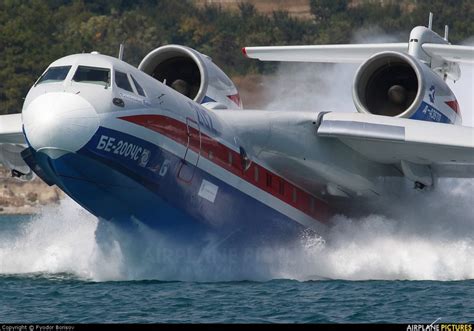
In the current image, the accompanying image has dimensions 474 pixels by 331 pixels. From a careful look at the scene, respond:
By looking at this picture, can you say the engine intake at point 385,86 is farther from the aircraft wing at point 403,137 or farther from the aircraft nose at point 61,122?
the aircraft nose at point 61,122

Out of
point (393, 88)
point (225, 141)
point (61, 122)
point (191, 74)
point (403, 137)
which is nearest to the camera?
point (61, 122)

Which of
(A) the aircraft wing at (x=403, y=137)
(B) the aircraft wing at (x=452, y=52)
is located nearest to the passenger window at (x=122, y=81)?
(A) the aircraft wing at (x=403, y=137)

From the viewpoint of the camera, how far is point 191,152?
16.2m

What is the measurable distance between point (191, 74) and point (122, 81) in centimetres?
430

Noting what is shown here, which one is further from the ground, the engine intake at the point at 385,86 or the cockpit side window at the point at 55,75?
the engine intake at the point at 385,86

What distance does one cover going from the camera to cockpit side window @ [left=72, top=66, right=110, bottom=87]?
1522 cm

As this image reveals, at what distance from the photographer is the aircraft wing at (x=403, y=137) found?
17.0m

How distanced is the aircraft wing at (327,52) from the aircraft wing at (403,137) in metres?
3.10

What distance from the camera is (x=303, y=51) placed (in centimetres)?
2133

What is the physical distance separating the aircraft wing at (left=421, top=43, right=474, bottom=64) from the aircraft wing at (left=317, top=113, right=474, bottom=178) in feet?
8.03

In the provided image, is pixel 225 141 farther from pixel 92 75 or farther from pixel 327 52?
pixel 327 52

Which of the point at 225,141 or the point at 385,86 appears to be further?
the point at 385,86

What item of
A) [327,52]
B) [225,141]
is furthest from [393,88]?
[225,141]

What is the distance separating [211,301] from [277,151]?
370 cm
